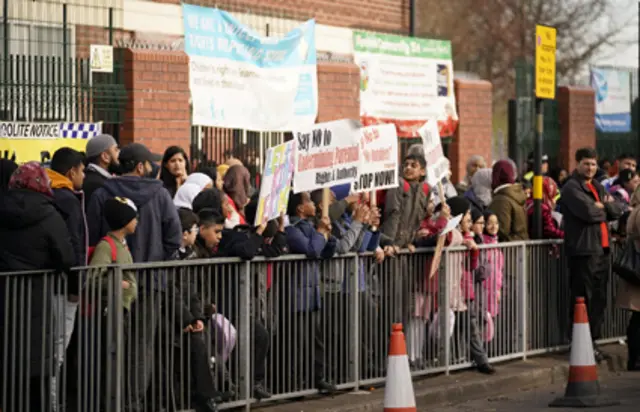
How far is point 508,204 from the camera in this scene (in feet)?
48.1

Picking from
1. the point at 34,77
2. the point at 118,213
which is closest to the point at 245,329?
the point at 118,213

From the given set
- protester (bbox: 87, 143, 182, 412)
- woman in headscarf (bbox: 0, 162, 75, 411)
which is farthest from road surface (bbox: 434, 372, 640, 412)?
woman in headscarf (bbox: 0, 162, 75, 411)

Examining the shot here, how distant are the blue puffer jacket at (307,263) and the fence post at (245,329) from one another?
2.04 feet

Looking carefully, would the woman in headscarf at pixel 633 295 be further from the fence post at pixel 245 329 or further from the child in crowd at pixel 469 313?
the fence post at pixel 245 329

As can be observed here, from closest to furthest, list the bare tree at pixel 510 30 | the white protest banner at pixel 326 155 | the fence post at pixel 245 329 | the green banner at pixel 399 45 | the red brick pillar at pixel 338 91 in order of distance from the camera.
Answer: the fence post at pixel 245 329, the white protest banner at pixel 326 155, the red brick pillar at pixel 338 91, the green banner at pixel 399 45, the bare tree at pixel 510 30

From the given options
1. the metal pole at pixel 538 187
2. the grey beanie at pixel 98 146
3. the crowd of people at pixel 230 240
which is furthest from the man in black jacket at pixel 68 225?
the metal pole at pixel 538 187

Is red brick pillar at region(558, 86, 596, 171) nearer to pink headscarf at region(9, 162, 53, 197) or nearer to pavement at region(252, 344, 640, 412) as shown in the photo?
pavement at region(252, 344, 640, 412)

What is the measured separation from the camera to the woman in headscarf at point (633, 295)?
1395cm

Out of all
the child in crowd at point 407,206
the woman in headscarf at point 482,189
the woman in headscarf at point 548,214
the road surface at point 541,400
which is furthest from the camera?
the woman in headscarf at point 548,214

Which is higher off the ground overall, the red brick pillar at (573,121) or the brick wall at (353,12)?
the brick wall at (353,12)

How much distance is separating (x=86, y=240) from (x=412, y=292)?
3.68 metres

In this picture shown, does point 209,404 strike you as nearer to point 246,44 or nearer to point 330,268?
point 330,268

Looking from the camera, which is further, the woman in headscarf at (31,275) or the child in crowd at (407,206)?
the child in crowd at (407,206)

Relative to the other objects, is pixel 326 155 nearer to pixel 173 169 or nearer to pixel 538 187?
pixel 173 169
